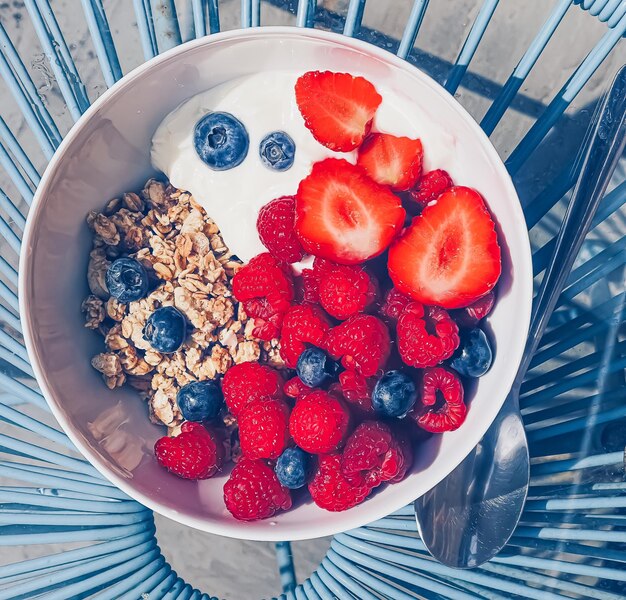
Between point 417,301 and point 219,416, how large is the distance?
12.6 inches

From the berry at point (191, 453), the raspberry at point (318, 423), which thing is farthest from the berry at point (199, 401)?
the raspberry at point (318, 423)

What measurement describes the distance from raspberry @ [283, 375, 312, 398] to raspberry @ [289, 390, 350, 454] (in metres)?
0.03

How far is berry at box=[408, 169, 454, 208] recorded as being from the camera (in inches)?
31.5

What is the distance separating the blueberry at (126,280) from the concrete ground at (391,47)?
56cm

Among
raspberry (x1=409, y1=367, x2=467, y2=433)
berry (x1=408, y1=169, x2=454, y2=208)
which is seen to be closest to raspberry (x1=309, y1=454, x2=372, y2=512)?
raspberry (x1=409, y1=367, x2=467, y2=433)

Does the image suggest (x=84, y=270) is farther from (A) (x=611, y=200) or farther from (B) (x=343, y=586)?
(A) (x=611, y=200)

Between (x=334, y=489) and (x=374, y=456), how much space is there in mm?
70

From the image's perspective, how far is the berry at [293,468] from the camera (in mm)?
795

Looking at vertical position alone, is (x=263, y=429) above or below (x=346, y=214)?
below

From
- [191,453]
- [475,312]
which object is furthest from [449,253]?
[191,453]

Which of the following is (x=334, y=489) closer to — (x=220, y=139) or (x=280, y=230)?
(x=280, y=230)

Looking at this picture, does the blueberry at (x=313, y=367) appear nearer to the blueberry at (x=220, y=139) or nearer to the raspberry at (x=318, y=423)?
the raspberry at (x=318, y=423)

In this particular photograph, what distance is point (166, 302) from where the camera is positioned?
88cm

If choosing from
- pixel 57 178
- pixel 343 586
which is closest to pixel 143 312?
pixel 57 178
